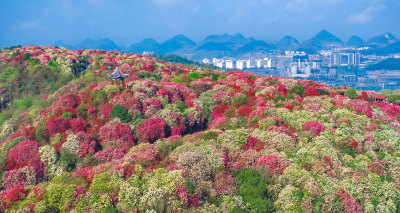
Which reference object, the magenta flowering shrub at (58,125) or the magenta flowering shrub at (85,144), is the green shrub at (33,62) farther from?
the magenta flowering shrub at (85,144)

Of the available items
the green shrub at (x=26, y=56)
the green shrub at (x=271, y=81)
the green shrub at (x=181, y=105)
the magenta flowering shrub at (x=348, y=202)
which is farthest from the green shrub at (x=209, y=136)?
the green shrub at (x=26, y=56)

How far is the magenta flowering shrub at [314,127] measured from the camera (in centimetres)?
1798

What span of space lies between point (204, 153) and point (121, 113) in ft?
32.0

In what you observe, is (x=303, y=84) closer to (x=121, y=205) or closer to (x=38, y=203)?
(x=121, y=205)

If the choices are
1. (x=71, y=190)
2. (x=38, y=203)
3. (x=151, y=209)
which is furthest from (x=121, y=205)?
(x=38, y=203)

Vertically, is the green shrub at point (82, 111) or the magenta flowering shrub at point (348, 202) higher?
the green shrub at point (82, 111)

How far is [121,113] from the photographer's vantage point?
70.2ft

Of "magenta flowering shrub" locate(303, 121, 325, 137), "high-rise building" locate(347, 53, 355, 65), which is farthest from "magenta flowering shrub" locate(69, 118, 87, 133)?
"high-rise building" locate(347, 53, 355, 65)

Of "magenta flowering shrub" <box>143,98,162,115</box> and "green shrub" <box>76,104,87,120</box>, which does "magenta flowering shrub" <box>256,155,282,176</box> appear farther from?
"green shrub" <box>76,104,87,120</box>

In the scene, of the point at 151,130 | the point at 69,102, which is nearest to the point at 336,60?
the point at 151,130

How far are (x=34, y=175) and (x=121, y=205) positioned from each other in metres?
7.56

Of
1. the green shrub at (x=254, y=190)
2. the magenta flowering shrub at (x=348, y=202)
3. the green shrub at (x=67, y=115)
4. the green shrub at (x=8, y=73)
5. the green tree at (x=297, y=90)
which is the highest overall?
the green shrub at (x=8, y=73)

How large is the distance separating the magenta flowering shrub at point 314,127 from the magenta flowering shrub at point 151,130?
10525 millimetres

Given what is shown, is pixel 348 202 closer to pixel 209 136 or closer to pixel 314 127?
pixel 314 127
